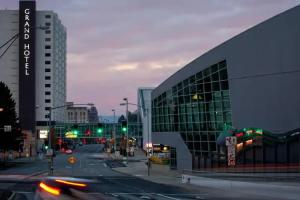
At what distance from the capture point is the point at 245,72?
59.6 meters

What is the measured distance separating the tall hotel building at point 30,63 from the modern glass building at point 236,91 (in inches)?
3054

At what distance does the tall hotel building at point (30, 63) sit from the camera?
15862 centimetres

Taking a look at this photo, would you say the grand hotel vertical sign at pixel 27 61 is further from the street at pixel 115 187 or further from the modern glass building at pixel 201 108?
the street at pixel 115 187

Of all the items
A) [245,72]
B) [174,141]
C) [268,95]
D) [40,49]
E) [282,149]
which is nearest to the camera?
[282,149]

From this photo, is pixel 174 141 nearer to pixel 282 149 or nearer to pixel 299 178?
pixel 282 149

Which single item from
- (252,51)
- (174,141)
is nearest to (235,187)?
(252,51)

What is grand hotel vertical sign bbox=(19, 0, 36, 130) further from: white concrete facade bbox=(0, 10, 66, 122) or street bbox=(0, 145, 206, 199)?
street bbox=(0, 145, 206, 199)

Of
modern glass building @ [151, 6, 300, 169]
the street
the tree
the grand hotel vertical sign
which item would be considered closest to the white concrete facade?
the grand hotel vertical sign

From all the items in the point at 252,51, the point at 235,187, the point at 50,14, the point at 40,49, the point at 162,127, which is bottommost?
the point at 235,187

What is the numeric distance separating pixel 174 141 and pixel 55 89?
113m

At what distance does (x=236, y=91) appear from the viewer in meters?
61.2

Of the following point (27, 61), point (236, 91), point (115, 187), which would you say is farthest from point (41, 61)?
point (115, 187)

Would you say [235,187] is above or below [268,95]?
below

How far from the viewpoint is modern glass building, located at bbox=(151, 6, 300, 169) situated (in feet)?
175
